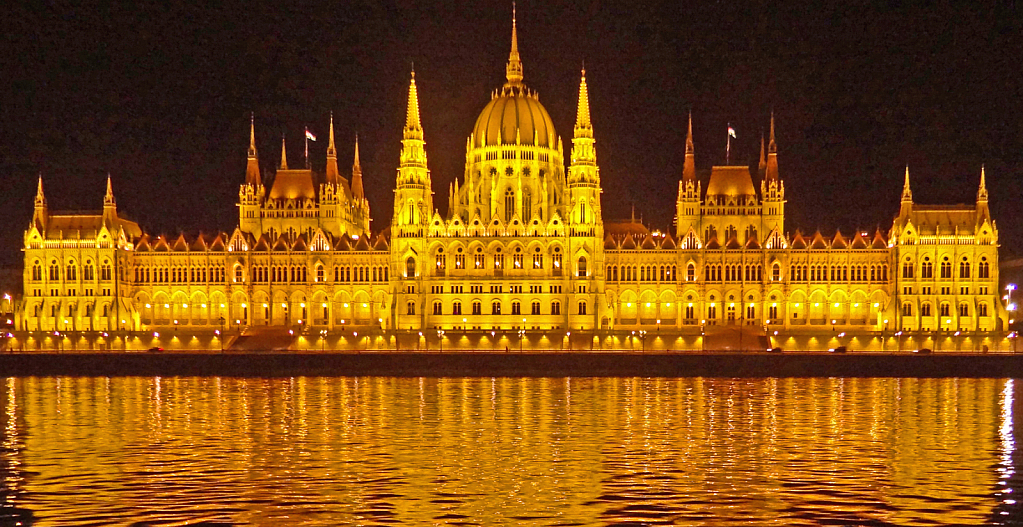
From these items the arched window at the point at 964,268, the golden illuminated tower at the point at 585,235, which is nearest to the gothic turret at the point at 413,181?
the golden illuminated tower at the point at 585,235

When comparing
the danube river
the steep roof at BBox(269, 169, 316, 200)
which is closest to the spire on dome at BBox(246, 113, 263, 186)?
the steep roof at BBox(269, 169, 316, 200)

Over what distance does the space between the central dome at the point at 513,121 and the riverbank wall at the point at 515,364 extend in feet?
117

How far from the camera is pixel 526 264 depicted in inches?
3952

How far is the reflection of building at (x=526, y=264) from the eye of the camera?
98812 mm

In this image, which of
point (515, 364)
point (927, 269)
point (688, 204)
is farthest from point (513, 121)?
point (927, 269)

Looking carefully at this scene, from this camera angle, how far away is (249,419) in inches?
1907

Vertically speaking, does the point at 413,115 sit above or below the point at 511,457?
above

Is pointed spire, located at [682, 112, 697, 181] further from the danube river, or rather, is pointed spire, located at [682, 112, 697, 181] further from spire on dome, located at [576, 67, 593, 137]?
the danube river

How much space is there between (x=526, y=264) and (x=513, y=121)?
15449 mm

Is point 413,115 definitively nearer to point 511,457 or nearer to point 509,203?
point 509,203

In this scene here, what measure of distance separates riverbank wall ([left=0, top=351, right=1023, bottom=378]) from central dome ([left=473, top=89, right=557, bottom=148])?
35.6 meters

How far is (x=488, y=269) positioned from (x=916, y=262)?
124 ft

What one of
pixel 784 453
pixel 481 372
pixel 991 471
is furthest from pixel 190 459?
pixel 481 372

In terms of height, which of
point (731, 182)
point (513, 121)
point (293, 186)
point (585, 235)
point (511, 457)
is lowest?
point (511, 457)
